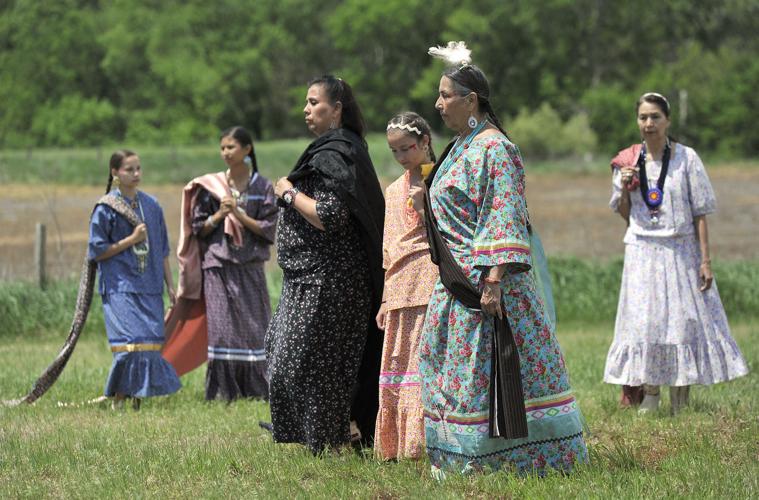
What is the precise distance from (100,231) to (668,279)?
397cm

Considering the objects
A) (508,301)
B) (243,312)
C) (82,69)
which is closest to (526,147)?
(82,69)

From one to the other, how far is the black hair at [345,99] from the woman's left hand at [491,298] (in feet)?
5.00

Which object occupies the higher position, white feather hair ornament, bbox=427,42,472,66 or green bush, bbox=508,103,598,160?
green bush, bbox=508,103,598,160

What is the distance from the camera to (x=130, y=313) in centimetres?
852

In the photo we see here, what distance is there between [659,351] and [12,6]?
74.1 meters

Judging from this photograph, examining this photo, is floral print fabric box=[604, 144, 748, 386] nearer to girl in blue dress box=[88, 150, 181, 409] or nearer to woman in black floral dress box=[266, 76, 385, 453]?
woman in black floral dress box=[266, 76, 385, 453]

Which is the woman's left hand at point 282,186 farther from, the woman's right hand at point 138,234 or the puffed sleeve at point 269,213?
the puffed sleeve at point 269,213

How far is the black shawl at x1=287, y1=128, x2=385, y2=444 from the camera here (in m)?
6.20

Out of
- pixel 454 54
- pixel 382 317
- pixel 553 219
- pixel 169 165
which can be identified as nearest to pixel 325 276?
pixel 382 317

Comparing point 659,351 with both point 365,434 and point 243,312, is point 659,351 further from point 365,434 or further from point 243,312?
point 243,312

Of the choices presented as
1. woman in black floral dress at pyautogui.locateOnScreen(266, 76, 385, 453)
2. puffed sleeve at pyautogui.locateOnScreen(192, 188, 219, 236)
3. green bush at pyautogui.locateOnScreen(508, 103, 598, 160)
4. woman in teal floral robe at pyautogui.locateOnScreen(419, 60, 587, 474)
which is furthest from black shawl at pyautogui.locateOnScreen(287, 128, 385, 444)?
green bush at pyautogui.locateOnScreen(508, 103, 598, 160)

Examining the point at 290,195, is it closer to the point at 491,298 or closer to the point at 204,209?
the point at 491,298

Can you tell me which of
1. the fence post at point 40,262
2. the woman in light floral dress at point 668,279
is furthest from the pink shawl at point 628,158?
the fence post at point 40,262

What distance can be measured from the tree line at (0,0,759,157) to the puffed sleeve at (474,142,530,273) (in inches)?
2309
